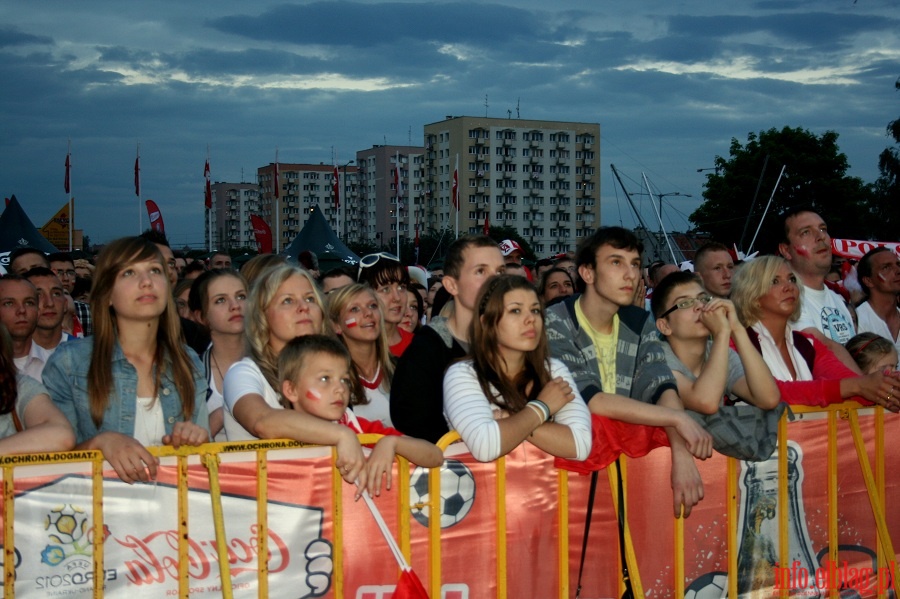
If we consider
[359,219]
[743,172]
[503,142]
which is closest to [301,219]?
[359,219]

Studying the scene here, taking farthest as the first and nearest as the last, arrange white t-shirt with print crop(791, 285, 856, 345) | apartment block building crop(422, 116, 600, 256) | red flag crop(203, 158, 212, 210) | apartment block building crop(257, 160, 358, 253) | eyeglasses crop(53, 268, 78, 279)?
apartment block building crop(257, 160, 358, 253) < apartment block building crop(422, 116, 600, 256) < red flag crop(203, 158, 212, 210) < eyeglasses crop(53, 268, 78, 279) < white t-shirt with print crop(791, 285, 856, 345)

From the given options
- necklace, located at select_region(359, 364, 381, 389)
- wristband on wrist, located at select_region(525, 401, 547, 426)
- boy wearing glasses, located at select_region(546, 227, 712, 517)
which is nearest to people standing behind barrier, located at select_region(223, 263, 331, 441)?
necklace, located at select_region(359, 364, 381, 389)

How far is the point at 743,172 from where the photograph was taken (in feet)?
176

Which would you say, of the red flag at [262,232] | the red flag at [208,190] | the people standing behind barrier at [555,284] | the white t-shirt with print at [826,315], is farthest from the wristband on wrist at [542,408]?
the red flag at [208,190]

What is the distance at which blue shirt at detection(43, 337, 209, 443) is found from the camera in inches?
153

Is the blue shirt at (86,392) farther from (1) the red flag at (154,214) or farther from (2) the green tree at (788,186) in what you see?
(2) the green tree at (788,186)

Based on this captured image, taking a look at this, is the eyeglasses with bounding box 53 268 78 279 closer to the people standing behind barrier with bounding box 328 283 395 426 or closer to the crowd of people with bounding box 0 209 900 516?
the crowd of people with bounding box 0 209 900 516

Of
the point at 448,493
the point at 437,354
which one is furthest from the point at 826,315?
A: the point at 448,493

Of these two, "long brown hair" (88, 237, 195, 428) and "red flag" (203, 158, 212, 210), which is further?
"red flag" (203, 158, 212, 210)

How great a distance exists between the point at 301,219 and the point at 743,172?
13167 cm

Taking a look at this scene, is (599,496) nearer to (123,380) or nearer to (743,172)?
(123,380)

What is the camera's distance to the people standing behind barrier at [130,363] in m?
3.89

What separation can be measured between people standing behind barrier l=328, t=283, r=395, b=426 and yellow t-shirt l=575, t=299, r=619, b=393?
1.15 meters

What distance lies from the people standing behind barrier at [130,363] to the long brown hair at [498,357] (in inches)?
49.8
